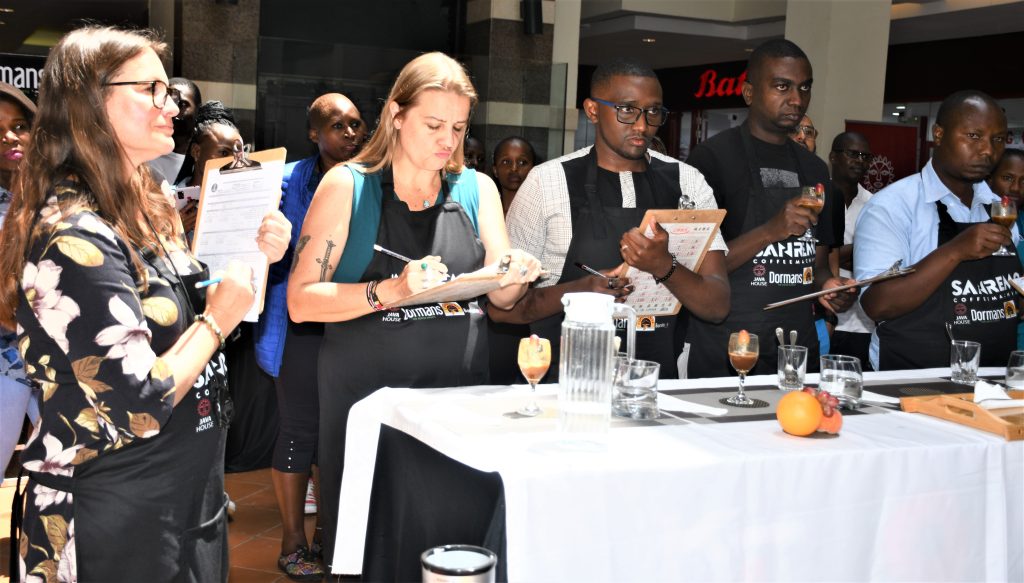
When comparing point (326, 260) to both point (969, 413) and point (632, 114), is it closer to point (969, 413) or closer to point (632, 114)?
point (632, 114)

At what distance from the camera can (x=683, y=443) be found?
2.09 metres

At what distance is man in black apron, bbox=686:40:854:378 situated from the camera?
10.9 feet

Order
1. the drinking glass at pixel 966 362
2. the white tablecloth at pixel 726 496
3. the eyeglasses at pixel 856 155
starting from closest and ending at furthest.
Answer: the white tablecloth at pixel 726 496 → the drinking glass at pixel 966 362 → the eyeglasses at pixel 856 155

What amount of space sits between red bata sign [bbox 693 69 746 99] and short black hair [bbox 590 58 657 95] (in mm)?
12794

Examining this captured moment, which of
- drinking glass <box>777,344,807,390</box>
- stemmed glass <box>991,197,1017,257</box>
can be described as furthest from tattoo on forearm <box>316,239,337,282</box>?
stemmed glass <box>991,197,1017,257</box>

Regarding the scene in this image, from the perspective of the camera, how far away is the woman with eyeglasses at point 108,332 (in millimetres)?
1627

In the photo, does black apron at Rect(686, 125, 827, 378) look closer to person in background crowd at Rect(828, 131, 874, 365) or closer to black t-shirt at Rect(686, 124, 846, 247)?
black t-shirt at Rect(686, 124, 846, 247)

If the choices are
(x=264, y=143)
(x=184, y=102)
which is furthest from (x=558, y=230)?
(x=264, y=143)

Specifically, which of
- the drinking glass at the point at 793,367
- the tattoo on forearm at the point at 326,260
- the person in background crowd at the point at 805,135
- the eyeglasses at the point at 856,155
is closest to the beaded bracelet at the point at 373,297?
the tattoo on forearm at the point at 326,260

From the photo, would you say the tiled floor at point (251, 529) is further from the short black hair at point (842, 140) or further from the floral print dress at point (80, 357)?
the short black hair at point (842, 140)

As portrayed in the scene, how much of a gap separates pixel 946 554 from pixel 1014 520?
0.25m

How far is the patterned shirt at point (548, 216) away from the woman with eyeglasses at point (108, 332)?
54.6 inches

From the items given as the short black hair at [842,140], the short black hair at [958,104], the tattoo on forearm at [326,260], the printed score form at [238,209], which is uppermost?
the short black hair at [842,140]

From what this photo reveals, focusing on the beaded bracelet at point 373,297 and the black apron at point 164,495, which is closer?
the black apron at point 164,495
